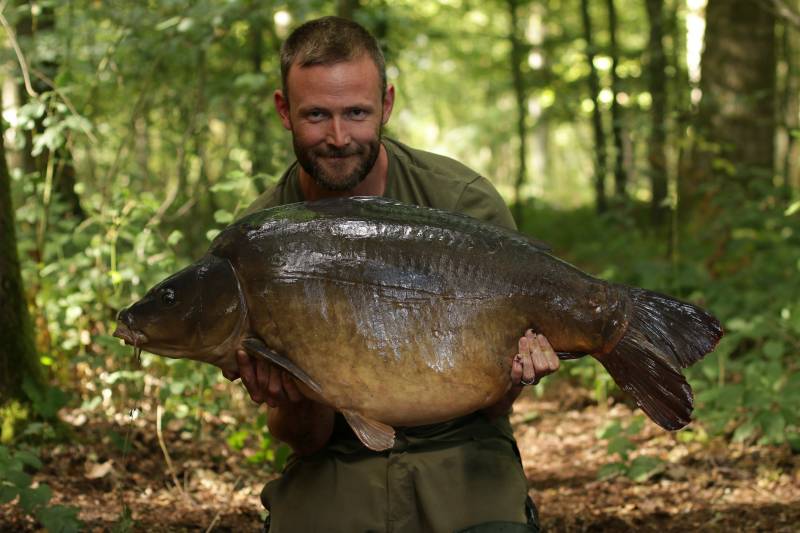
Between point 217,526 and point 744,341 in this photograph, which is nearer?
point 217,526

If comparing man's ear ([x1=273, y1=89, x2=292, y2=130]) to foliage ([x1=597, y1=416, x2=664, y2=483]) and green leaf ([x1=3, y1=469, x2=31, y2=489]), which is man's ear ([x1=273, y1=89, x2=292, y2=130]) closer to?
green leaf ([x1=3, y1=469, x2=31, y2=489])

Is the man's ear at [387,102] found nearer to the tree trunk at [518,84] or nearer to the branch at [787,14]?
the branch at [787,14]

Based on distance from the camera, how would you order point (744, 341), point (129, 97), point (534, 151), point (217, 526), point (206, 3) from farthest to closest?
point (534, 151)
point (129, 97)
point (744, 341)
point (206, 3)
point (217, 526)

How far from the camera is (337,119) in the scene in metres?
2.96

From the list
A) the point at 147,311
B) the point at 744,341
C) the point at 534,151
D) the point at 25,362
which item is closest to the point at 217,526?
the point at 25,362

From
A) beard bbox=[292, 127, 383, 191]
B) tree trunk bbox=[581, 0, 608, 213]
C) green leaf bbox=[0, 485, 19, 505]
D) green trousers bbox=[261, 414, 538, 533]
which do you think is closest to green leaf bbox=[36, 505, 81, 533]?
green leaf bbox=[0, 485, 19, 505]

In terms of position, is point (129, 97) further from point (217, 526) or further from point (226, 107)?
point (217, 526)

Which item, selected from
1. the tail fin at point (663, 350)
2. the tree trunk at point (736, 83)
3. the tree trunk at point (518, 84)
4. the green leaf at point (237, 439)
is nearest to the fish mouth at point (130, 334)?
the tail fin at point (663, 350)

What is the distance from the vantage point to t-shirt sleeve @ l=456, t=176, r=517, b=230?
3.18 meters

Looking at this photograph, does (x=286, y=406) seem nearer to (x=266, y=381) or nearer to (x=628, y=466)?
(x=266, y=381)

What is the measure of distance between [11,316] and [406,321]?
2.53 m

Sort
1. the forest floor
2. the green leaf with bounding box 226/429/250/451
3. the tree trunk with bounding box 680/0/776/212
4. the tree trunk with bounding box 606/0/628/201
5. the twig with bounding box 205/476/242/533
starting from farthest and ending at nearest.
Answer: the tree trunk with bounding box 606/0/628/201
the tree trunk with bounding box 680/0/776/212
the green leaf with bounding box 226/429/250/451
the forest floor
the twig with bounding box 205/476/242/533

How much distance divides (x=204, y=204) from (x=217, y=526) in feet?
21.8

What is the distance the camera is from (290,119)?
3.13 m
